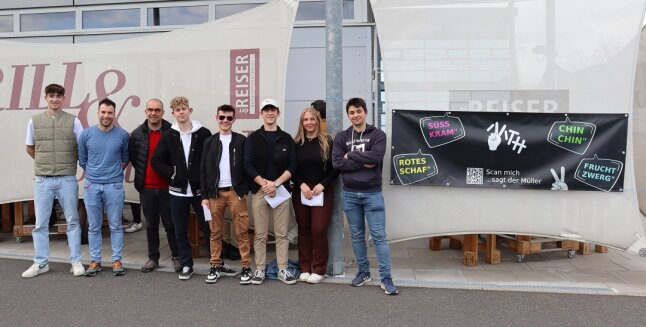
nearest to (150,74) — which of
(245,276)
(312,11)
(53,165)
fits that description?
(53,165)

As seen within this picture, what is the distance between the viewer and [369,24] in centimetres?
783

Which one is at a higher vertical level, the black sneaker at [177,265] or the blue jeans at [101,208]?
the blue jeans at [101,208]

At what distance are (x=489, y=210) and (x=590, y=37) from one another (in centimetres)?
184

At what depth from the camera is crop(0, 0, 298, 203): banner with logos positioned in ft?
15.6

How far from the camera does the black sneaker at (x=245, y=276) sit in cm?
417

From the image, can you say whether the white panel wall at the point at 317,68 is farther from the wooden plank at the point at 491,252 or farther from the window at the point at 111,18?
the wooden plank at the point at 491,252

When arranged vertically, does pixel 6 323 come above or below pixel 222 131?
below

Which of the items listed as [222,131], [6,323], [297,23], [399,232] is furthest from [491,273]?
[297,23]

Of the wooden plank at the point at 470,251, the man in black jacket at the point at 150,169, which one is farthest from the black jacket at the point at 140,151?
the wooden plank at the point at 470,251

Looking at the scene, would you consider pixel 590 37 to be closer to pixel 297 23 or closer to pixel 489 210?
pixel 489 210

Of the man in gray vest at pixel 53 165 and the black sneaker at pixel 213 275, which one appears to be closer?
the black sneaker at pixel 213 275

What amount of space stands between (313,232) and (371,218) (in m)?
0.58

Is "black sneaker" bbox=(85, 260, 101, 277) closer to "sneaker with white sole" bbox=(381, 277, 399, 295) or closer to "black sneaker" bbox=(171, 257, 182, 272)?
"black sneaker" bbox=(171, 257, 182, 272)

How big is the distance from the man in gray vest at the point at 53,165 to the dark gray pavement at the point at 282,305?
1.29 feet
